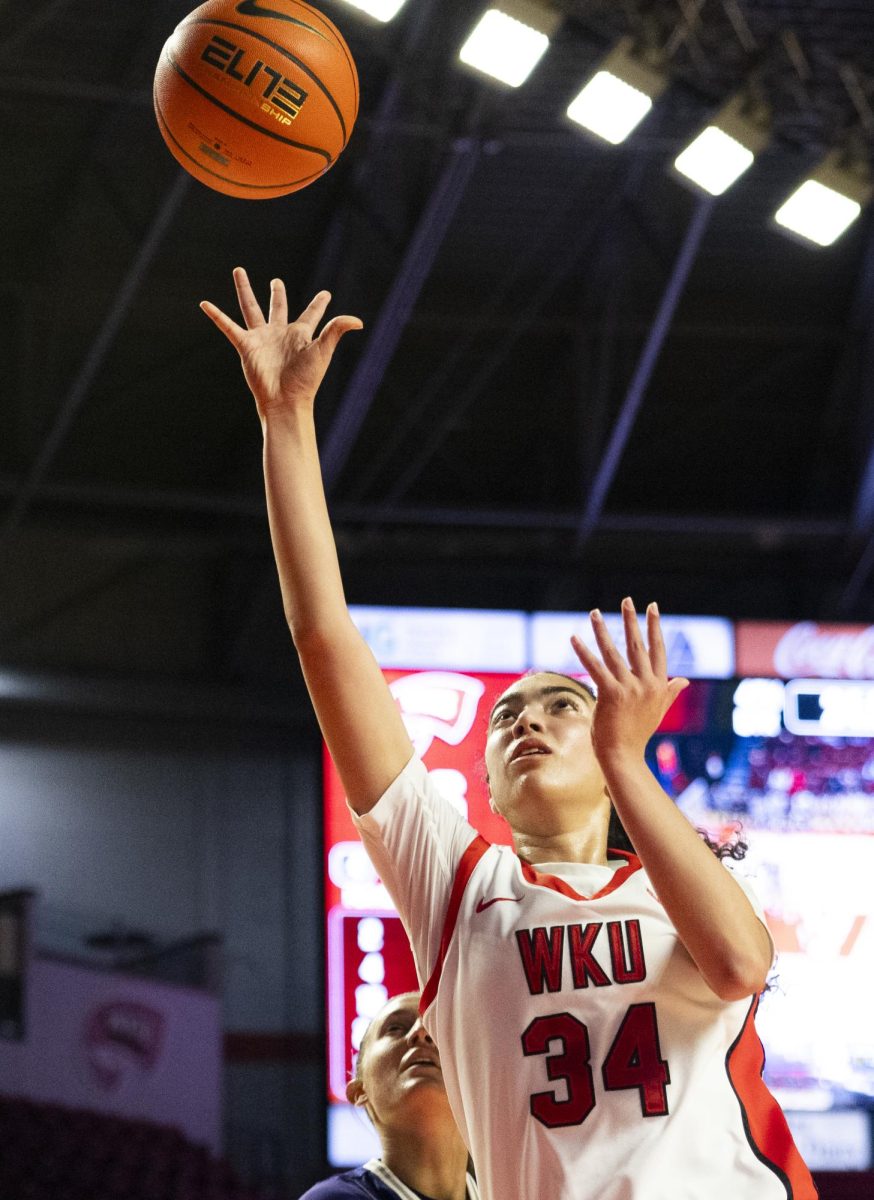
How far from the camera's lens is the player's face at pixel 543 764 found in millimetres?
2164

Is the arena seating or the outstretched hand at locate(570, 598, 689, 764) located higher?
the outstretched hand at locate(570, 598, 689, 764)

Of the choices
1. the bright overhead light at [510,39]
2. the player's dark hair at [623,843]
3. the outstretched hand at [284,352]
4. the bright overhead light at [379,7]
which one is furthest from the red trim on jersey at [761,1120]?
the bright overhead light at [510,39]

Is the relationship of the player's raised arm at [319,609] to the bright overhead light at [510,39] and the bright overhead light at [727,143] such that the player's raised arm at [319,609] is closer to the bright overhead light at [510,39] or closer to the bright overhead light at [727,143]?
the bright overhead light at [510,39]

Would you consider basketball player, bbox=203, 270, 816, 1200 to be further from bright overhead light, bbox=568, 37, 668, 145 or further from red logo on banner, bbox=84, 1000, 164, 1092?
red logo on banner, bbox=84, 1000, 164, 1092

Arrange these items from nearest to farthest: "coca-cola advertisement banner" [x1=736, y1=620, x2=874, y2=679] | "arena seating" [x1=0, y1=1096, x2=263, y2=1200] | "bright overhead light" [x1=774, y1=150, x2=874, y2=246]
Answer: "bright overhead light" [x1=774, y1=150, x2=874, y2=246] → "coca-cola advertisement banner" [x1=736, y1=620, x2=874, y2=679] → "arena seating" [x1=0, y1=1096, x2=263, y2=1200]

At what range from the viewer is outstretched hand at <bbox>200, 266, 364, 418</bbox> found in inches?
87.2

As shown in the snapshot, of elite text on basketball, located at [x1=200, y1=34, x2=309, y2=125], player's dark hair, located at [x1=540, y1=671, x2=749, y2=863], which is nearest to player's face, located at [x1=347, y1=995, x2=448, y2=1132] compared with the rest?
player's dark hair, located at [x1=540, y1=671, x2=749, y2=863]

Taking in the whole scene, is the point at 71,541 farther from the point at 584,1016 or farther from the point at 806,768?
the point at 584,1016

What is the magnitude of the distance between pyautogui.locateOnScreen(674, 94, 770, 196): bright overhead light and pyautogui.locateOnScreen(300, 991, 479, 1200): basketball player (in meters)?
4.68

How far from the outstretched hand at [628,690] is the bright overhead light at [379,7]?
4269 mm

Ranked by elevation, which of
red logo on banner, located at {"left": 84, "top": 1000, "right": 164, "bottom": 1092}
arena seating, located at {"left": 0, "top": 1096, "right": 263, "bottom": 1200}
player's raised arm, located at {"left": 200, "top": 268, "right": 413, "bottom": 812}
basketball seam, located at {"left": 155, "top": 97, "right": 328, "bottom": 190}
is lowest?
arena seating, located at {"left": 0, "top": 1096, "right": 263, "bottom": 1200}

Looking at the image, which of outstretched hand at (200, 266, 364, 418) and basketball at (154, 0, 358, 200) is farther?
basketball at (154, 0, 358, 200)

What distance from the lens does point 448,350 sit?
10453mm

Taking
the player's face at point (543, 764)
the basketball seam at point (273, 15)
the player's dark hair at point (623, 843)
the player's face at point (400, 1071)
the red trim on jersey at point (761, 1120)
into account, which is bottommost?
the player's face at point (400, 1071)
